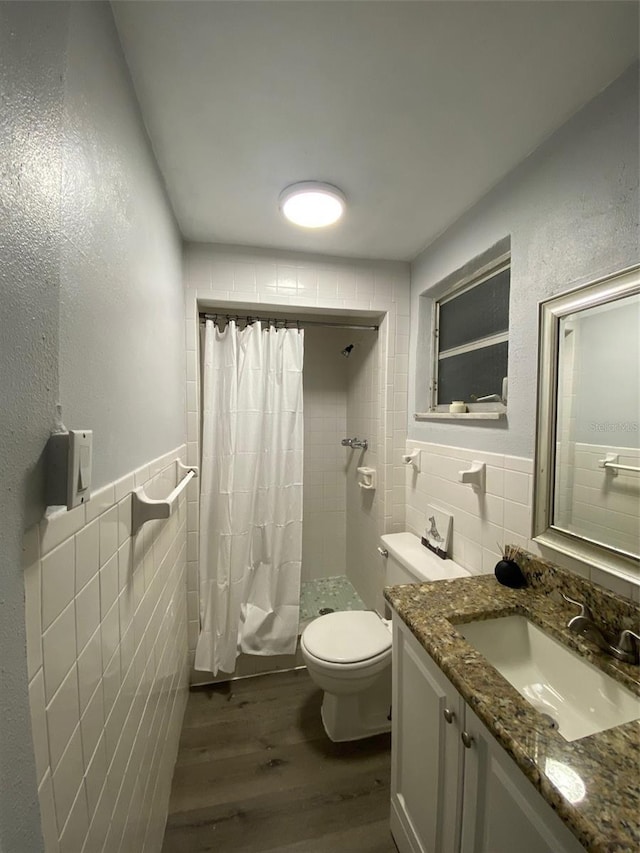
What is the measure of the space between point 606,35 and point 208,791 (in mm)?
2677

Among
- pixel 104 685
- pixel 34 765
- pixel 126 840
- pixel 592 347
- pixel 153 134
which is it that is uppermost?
pixel 153 134

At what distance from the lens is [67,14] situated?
1.72 feet

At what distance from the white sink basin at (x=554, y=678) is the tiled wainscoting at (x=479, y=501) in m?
0.30

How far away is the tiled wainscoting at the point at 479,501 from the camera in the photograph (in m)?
1.16

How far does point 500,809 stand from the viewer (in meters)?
0.67

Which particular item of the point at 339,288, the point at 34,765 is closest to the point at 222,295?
the point at 339,288

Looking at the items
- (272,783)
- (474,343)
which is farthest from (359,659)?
(474,343)

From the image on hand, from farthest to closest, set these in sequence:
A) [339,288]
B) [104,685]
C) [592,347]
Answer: [339,288]
[592,347]
[104,685]

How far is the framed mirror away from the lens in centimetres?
85

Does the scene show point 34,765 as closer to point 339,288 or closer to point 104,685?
point 104,685

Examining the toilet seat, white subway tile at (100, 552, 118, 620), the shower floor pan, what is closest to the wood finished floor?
the toilet seat

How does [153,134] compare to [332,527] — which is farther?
[332,527]

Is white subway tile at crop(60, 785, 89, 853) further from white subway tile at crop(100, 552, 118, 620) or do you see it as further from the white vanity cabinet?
the white vanity cabinet

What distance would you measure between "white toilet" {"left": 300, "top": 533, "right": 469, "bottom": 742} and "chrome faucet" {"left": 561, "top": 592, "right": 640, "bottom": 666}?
51 centimetres
